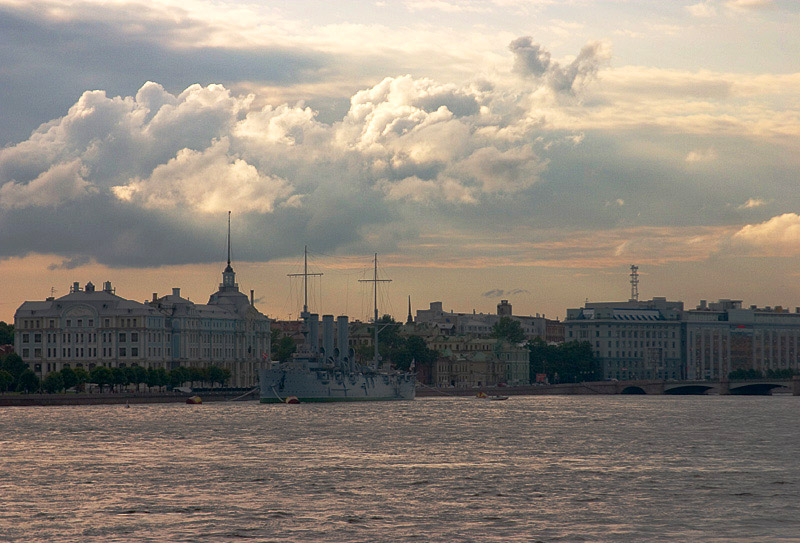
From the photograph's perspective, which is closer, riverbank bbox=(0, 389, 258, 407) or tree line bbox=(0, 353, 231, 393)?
riverbank bbox=(0, 389, 258, 407)

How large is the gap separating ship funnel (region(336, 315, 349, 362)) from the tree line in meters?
23.1

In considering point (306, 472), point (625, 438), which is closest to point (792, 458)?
point (625, 438)

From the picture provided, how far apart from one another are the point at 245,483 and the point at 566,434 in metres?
41.8

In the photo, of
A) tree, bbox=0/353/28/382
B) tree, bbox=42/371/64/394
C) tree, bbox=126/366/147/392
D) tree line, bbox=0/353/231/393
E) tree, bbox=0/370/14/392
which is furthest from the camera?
tree, bbox=126/366/147/392

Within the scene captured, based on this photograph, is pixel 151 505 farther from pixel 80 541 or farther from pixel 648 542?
pixel 648 542

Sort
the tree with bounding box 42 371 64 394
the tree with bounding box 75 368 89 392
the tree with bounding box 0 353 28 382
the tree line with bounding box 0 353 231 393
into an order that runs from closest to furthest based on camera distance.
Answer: the tree line with bounding box 0 353 231 393
the tree with bounding box 42 371 64 394
the tree with bounding box 75 368 89 392
the tree with bounding box 0 353 28 382

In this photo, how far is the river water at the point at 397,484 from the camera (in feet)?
146

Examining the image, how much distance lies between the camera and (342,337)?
630 ft

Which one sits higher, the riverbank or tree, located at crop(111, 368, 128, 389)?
tree, located at crop(111, 368, 128, 389)

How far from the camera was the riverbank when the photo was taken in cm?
15212

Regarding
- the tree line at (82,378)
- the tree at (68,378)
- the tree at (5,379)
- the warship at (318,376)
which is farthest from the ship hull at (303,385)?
the tree at (5,379)

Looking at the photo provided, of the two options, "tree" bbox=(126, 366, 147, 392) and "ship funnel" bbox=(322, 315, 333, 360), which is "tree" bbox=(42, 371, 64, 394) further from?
"ship funnel" bbox=(322, 315, 333, 360)

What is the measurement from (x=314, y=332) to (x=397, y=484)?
435 feet

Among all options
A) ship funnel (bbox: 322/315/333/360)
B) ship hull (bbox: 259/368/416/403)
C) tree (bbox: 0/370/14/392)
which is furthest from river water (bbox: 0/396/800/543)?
ship funnel (bbox: 322/315/333/360)
